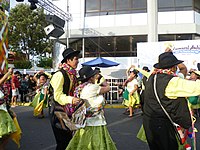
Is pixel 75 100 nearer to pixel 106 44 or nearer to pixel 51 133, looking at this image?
pixel 51 133

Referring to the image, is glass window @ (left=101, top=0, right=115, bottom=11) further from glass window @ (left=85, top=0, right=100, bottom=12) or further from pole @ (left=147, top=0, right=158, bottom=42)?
pole @ (left=147, top=0, right=158, bottom=42)

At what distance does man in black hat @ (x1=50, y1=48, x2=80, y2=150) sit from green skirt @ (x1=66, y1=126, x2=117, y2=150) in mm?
197

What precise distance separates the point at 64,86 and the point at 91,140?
83 cm

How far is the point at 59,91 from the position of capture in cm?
379

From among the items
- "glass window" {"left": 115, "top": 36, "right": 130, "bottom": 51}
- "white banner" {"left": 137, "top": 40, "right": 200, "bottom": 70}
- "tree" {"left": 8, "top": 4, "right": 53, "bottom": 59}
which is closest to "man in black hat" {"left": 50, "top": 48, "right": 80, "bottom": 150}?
"white banner" {"left": 137, "top": 40, "right": 200, "bottom": 70}

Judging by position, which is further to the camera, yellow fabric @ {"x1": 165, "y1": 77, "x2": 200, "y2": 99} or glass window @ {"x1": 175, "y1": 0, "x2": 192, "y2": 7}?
glass window @ {"x1": 175, "y1": 0, "x2": 192, "y2": 7}

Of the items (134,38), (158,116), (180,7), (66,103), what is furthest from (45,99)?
(180,7)

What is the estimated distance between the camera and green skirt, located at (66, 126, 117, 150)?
385 cm

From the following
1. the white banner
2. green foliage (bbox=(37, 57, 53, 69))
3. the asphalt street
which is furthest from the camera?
green foliage (bbox=(37, 57, 53, 69))

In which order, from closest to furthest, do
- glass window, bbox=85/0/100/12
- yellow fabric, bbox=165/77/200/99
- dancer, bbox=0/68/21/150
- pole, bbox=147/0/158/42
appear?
1. yellow fabric, bbox=165/77/200/99
2. dancer, bbox=0/68/21/150
3. pole, bbox=147/0/158/42
4. glass window, bbox=85/0/100/12

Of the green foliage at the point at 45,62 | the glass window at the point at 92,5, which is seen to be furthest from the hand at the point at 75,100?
the green foliage at the point at 45,62

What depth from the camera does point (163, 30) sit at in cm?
1777

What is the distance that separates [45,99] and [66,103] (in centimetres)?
643

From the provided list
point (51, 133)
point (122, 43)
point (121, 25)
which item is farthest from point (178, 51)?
point (122, 43)
